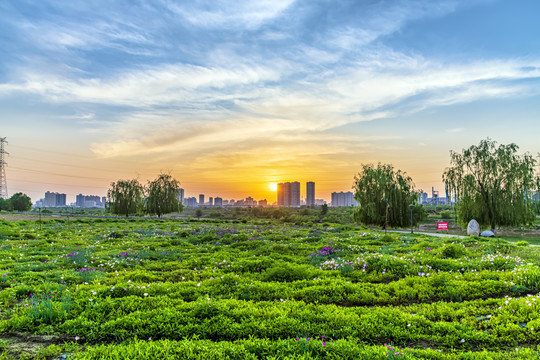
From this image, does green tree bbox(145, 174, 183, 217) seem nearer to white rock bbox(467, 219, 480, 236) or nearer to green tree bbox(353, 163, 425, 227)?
green tree bbox(353, 163, 425, 227)

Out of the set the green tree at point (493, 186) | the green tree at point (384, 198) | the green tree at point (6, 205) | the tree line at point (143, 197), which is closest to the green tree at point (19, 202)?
the green tree at point (6, 205)

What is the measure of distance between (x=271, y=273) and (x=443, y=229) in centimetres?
3023

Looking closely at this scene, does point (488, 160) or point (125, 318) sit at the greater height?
point (488, 160)

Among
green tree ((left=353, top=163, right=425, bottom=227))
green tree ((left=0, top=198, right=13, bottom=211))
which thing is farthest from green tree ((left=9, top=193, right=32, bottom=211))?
green tree ((left=353, top=163, right=425, bottom=227))

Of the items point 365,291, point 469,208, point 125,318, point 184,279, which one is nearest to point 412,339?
point 365,291

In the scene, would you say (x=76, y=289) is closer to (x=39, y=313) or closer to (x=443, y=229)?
(x=39, y=313)

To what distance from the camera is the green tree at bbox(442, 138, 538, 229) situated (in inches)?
1172

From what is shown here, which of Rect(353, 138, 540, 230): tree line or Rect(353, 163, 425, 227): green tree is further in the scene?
Rect(353, 163, 425, 227): green tree

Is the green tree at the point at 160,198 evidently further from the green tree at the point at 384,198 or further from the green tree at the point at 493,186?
the green tree at the point at 493,186

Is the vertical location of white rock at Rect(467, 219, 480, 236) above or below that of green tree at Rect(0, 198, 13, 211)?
below

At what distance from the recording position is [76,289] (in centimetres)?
805

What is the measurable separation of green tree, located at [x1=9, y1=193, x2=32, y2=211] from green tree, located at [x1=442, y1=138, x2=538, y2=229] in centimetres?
9742

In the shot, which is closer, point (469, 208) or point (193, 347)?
point (193, 347)

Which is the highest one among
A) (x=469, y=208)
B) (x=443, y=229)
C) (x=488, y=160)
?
(x=488, y=160)
